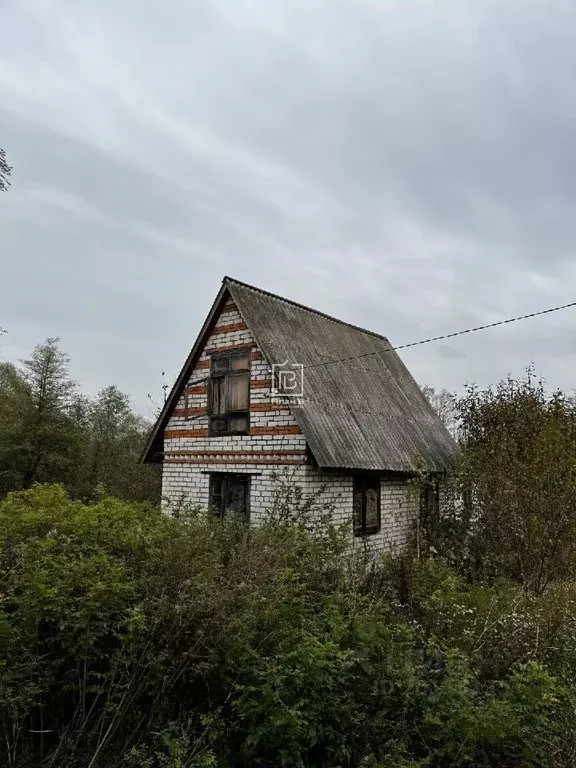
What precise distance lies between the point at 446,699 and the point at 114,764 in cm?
250

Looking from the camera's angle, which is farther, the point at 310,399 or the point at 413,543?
the point at 413,543

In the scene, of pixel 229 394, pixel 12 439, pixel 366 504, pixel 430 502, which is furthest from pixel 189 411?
pixel 12 439

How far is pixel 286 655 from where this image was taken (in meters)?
4.15

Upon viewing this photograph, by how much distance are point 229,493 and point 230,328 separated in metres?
3.57

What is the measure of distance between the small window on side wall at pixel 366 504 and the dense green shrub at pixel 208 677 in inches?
234

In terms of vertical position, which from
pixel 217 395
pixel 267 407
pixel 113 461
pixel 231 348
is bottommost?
pixel 113 461

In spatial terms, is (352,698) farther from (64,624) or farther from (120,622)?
(64,624)

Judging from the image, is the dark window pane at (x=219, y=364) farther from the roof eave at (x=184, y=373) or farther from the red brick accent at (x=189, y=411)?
the red brick accent at (x=189, y=411)

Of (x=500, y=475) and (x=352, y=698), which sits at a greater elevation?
(x=500, y=475)

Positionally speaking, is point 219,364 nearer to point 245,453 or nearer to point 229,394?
point 229,394

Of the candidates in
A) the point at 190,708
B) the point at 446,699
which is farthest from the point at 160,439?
the point at 446,699

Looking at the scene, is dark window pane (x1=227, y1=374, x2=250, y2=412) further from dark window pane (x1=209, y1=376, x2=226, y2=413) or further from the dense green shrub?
the dense green shrub

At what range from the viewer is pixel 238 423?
11531mm

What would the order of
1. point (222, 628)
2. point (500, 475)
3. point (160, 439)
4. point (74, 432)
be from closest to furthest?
point (222, 628) → point (500, 475) → point (160, 439) → point (74, 432)
